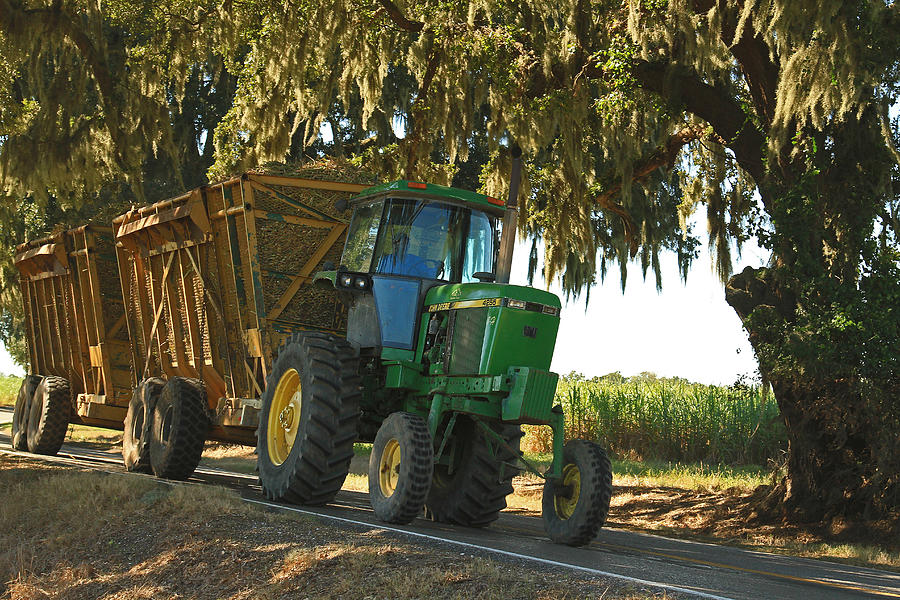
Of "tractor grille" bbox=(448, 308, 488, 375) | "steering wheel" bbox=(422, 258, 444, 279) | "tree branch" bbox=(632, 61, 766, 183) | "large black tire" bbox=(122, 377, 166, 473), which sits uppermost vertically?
"tree branch" bbox=(632, 61, 766, 183)

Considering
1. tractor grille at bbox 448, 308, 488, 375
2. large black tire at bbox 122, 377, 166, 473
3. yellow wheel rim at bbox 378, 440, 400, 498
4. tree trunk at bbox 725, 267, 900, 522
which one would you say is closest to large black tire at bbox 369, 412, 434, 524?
yellow wheel rim at bbox 378, 440, 400, 498

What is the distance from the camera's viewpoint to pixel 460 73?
16.2m

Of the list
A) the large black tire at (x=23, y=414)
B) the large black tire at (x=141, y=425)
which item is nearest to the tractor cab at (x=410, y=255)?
the large black tire at (x=141, y=425)

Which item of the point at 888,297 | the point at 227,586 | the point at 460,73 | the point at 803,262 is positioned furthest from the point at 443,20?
the point at 227,586

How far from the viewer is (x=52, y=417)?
15.9m

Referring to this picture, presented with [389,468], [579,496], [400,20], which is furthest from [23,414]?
[579,496]

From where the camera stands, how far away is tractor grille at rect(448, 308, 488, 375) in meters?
9.05

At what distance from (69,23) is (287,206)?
789 centimetres

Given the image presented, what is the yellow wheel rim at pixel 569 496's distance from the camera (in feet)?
29.1

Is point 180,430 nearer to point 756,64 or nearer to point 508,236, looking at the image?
point 508,236

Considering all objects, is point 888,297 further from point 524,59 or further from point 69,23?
point 69,23

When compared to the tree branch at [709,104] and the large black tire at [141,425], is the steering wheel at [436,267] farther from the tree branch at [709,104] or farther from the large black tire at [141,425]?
the tree branch at [709,104]

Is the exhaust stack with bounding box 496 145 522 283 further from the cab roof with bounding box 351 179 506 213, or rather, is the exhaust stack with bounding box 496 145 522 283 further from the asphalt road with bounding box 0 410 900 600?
the asphalt road with bounding box 0 410 900 600

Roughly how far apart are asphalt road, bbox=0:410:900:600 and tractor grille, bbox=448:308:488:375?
56.9 inches
